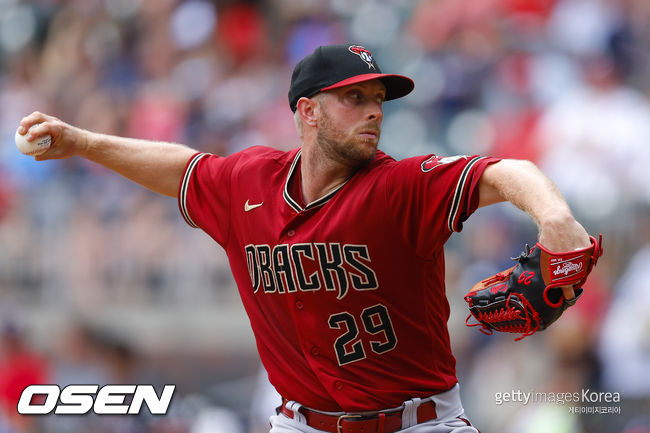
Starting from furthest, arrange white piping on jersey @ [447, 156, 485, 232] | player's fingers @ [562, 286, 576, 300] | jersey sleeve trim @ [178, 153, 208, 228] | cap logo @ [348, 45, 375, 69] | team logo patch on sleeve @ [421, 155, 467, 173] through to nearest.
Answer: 1. jersey sleeve trim @ [178, 153, 208, 228]
2. cap logo @ [348, 45, 375, 69]
3. team logo patch on sleeve @ [421, 155, 467, 173]
4. white piping on jersey @ [447, 156, 485, 232]
5. player's fingers @ [562, 286, 576, 300]

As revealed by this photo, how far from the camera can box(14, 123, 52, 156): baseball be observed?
401cm

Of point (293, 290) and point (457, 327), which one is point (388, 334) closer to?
point (293, 290)

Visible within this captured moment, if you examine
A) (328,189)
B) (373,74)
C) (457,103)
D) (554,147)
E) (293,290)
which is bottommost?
(293,290)

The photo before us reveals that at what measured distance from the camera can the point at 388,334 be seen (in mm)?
3621

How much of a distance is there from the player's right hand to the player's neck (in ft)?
3.76

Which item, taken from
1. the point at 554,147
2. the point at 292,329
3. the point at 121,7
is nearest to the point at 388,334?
the point at 292,329

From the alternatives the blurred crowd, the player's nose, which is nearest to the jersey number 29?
the player's nose

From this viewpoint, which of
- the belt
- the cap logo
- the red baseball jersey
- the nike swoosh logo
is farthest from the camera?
the nike swoosh logo

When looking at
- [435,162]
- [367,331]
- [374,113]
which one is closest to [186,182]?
[374,113]

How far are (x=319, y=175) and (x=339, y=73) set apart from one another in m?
0.46

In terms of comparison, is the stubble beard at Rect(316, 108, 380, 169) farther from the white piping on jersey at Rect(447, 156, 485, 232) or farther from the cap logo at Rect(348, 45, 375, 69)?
the white piping on jersey at Rect(447, 156, 485, 232)

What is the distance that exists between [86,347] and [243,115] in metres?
3.69

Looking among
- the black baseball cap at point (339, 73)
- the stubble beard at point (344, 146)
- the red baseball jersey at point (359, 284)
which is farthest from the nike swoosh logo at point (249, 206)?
the black baseball cap at point (339, 73)

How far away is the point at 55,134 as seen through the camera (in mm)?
4105
